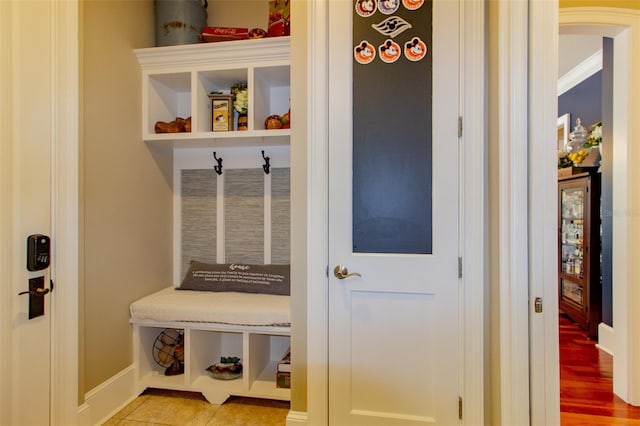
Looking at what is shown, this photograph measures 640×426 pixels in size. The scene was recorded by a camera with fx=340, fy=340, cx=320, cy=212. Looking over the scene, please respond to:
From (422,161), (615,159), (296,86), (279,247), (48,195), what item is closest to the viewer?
(48,195)

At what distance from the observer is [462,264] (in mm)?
1627

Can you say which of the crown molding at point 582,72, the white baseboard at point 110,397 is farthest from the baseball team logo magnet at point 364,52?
the crown molding at point 582,72

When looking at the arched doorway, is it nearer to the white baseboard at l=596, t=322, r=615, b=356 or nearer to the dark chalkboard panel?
the white baseboard at l=596, t=322, r=615, b=356

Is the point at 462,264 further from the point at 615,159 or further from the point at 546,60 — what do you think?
the point at 615,159

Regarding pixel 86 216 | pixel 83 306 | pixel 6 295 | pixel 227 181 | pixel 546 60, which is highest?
pixel 546 60

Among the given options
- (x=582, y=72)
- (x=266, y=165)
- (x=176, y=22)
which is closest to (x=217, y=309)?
(x=266, y=165)

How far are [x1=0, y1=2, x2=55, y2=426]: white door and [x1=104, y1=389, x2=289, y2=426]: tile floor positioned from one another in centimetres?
61

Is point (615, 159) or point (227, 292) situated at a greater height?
point (615, 159)

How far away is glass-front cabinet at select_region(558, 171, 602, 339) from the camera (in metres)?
3.29

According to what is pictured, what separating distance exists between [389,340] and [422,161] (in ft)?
2.97

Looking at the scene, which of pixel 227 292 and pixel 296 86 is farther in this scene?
pixel 227 292

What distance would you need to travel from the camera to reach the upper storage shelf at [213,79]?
2.22 metres

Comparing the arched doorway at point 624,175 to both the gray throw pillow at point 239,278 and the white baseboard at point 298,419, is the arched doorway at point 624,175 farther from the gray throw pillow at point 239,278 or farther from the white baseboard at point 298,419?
the gray throw pillow at point 239,278

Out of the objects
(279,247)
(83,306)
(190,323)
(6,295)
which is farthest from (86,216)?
(279,247)
